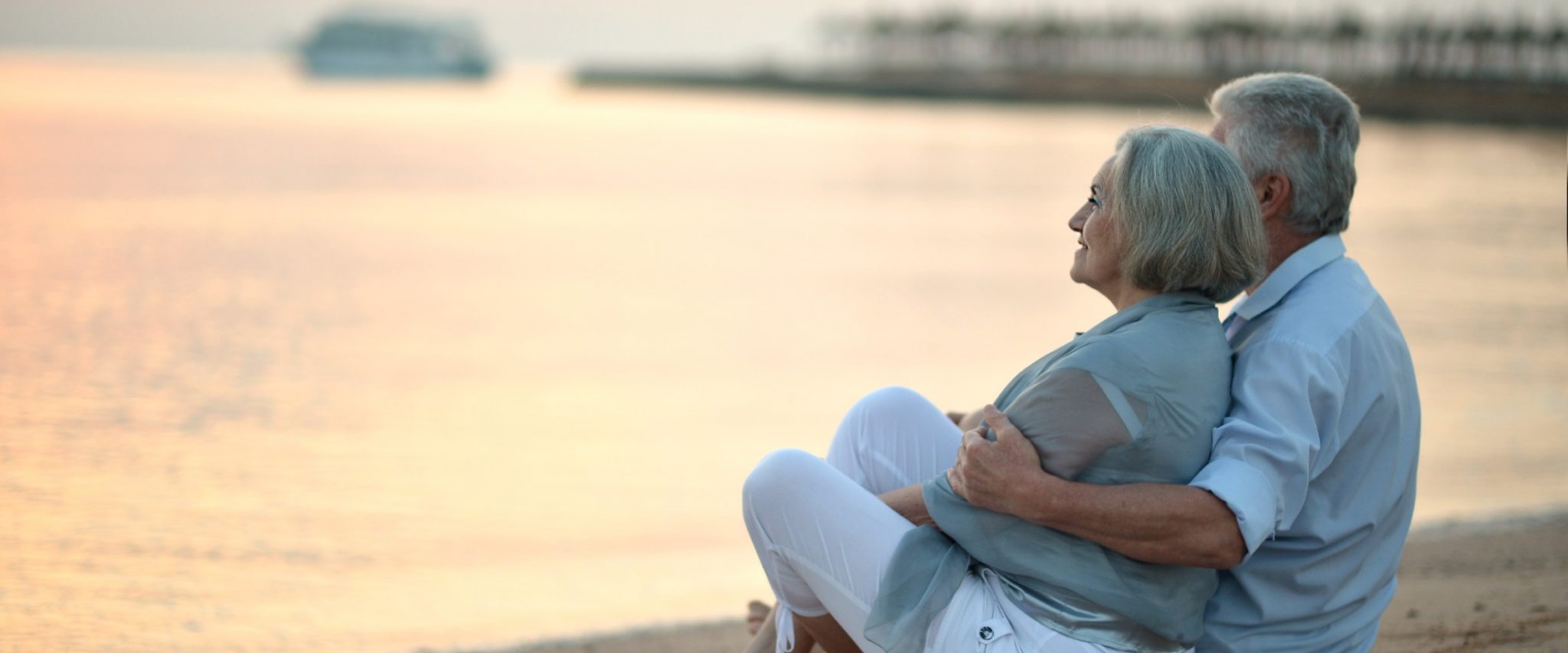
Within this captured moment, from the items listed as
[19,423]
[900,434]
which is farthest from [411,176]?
[900,434]

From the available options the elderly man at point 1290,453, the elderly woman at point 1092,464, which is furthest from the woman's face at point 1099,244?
the elderly man at point 1290,453

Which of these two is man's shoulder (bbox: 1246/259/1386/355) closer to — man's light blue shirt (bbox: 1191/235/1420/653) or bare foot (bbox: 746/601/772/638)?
man's light blue shirt (bbox: 1191/235/1420/653)

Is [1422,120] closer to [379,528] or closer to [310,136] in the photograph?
[310,136]

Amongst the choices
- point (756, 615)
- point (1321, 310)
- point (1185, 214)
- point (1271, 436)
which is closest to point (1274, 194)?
point (1321, 310)

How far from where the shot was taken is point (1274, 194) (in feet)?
7.23

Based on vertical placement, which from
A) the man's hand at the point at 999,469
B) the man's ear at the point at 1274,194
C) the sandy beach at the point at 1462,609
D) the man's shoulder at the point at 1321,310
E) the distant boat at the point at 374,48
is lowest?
the sandy beach at the point at 1462,609

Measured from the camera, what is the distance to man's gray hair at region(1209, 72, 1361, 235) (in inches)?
85.9

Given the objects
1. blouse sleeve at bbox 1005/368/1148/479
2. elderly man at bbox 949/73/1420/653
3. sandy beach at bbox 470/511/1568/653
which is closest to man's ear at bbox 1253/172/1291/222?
elderly man at bbox 949/73/1420/653

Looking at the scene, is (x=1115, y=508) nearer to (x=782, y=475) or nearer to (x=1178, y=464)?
(x=1178, y=464)

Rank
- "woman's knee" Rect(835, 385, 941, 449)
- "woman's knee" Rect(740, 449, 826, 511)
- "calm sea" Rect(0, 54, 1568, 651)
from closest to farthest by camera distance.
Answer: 1. "woman's knee" Rect(740, 449, 826, 511)
2. "woman's knee" Rect(835, 385, 941, 449)
3. "calm sea" Rect(0, 54, 1568, 651)

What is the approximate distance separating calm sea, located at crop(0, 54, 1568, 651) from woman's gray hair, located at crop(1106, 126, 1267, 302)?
90mm

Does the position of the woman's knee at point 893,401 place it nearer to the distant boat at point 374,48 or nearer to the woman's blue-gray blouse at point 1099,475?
the woman's blue-gray blouse at point 1099,475

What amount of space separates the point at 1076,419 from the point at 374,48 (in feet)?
309

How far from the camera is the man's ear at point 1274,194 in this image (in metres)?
2.20
